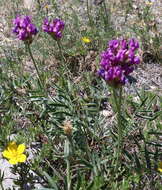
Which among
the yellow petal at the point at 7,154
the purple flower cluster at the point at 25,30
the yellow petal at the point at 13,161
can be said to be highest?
the purple flower cluster at the point at 25,30

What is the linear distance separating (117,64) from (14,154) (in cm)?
99

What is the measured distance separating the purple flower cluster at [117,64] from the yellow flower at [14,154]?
2.87ft

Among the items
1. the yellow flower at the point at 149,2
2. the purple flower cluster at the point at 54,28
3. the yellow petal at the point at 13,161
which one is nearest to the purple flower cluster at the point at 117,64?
the purple flower cluster at the point at 54,28

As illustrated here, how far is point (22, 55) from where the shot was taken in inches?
173

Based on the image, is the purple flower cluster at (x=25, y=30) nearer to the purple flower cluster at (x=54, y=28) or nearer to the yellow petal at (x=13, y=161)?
the purple flower cluster at (x=54, y=28)

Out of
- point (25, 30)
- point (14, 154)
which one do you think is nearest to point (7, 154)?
point (14, 154)

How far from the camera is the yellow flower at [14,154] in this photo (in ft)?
8.14

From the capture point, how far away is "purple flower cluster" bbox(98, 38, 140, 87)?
195 centimetres

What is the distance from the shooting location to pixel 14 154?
8.27 feet

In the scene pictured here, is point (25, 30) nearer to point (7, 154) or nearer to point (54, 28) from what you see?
point (54, 28)

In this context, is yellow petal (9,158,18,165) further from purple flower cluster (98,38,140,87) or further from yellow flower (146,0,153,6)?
yellow flower (146,0,153,6)

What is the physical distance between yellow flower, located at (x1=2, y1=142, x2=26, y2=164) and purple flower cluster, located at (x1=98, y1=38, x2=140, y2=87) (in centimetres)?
88

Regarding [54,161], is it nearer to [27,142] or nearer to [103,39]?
[27,142]

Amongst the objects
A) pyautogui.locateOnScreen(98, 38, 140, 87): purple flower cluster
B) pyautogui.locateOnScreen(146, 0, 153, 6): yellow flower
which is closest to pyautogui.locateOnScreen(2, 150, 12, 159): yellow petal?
pyautogui.locateOnScreen(98, 38, 140, 87): purple flower cluster
